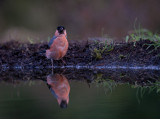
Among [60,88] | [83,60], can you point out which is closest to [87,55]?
[83,60]

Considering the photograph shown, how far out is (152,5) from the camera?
1587cm

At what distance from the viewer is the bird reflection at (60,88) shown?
14.6 feet

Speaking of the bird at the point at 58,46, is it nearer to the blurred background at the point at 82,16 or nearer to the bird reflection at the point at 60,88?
the bird reflection at the point at 60,88

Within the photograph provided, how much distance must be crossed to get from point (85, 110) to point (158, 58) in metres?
3.62

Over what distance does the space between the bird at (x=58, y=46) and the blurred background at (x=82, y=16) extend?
7721 millimetres

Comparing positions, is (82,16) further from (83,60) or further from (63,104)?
(63,104)

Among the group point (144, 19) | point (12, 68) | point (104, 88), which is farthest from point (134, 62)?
point (144, 19)

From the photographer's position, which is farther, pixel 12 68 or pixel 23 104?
pixel 12 68

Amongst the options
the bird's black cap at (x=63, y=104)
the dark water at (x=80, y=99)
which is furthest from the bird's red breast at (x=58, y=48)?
the bird's black cap at (x=63, y=104)

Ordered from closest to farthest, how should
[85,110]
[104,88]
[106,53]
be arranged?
[85,110] → [104,88] → [106,53]

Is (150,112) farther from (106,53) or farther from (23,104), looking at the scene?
(106,53)

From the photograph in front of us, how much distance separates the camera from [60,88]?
516 centimetres

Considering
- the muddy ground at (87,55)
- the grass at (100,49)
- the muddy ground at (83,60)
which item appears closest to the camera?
the muddy ground at (83,60)

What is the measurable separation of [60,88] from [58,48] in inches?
88.9
